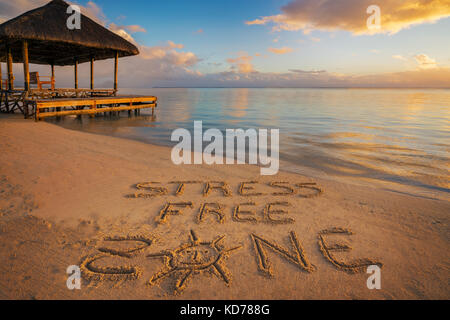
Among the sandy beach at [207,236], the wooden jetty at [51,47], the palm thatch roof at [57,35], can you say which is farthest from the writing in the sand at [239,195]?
the palm thatch roof at [57,35]

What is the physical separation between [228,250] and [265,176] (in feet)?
10.0

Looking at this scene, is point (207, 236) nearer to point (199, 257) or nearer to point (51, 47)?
point (199, 257)

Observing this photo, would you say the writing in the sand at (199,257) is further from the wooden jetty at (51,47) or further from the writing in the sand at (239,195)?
the wooden jetty at (51,47)

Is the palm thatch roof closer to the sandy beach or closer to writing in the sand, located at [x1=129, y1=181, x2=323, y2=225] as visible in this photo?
the sandy beach

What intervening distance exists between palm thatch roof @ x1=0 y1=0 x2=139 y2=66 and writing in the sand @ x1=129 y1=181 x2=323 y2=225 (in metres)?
13.3

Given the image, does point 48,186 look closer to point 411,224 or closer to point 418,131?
point 411,224

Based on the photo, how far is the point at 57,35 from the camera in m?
13.5

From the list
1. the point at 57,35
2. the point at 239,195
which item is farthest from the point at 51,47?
the point at 239,195

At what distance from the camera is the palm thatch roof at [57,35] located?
40.7 ft

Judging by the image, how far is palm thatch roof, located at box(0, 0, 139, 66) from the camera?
12395 millimetres

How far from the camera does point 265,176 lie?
Result: 18.9 feet

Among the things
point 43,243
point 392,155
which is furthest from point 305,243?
point 392,155
